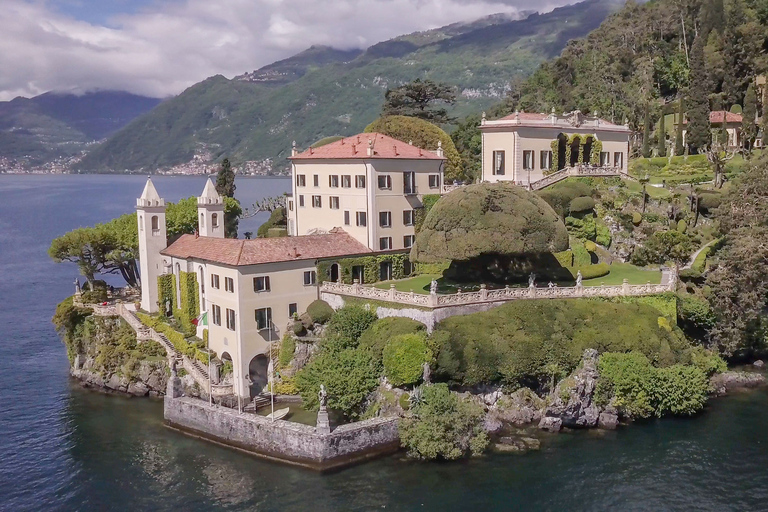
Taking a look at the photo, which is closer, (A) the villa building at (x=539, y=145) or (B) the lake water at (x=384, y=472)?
(B) the lake water at (x=384, y=472)

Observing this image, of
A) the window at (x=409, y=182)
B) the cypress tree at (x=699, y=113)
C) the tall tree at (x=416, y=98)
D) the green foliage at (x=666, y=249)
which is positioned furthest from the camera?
the tall tree at (x=416, y=98)

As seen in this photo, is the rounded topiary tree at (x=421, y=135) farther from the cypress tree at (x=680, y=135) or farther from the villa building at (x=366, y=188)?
the cypress tree at (x=680, y=135)

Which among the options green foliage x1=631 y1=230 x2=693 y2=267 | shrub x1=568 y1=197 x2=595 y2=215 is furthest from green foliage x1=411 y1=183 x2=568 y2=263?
green foliage x1=631 y1=230 x2=693 y2=267

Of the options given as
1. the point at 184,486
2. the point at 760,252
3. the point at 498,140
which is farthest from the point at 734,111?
the point at 184,486

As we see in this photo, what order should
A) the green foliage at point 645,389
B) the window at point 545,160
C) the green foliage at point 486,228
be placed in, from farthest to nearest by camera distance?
the window at point 545,160 → the green foliage at point 486,228 → the green foliage at point 645,389

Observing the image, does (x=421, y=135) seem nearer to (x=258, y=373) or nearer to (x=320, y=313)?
(x=320, y=313)

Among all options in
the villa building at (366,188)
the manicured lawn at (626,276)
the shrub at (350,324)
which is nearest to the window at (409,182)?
the villa building at (366,188)

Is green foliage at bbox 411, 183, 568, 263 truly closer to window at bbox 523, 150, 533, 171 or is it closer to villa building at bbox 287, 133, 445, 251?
villa building at bbox 287, 133, 445, 251

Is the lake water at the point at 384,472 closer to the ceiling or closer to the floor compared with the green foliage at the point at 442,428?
closer to the floor
